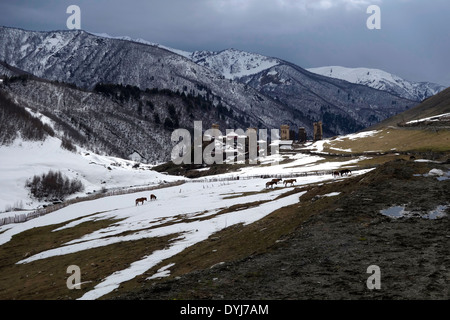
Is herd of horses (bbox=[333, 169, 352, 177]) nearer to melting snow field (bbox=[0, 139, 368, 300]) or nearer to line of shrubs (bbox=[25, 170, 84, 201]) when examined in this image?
melting snow field (bbox=[0, 139, 368, 300])

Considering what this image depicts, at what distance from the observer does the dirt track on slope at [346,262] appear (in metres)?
14.6

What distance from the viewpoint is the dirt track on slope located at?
1465 cm

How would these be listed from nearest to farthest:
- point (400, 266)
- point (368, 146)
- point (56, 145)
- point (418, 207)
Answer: point (400, 266), point (418, 207), point (368, 146), point (56, 145)

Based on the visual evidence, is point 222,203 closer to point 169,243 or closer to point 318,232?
point 169,243

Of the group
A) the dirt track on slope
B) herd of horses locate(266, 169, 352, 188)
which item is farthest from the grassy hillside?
the dirt track on slope

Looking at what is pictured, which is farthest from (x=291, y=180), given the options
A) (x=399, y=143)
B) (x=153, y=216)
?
(x=399, y=143)

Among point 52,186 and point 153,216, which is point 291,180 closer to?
point 153,216

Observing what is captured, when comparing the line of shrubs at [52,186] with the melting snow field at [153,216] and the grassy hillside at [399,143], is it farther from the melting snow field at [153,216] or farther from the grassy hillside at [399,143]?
the grassy hillside at [399,143]

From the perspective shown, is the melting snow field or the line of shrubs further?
the line of shrubs

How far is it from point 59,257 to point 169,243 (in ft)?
47.7

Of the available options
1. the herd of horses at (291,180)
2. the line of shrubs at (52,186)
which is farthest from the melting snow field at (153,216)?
the line of shrubs at (52,186)

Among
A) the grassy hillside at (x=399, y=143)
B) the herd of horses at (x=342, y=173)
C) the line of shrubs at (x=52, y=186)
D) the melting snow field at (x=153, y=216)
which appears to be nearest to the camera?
the melting snow field at (x=153, y=216)

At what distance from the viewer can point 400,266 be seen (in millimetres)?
16531
